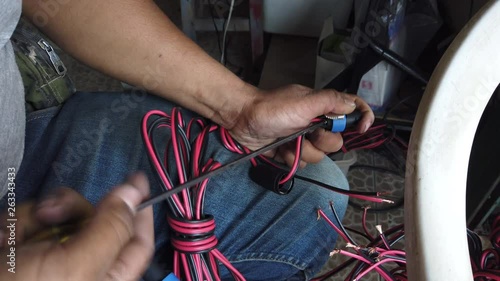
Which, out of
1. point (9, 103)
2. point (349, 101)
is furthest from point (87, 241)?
point (349, 101)

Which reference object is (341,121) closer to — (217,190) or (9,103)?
(217,190)

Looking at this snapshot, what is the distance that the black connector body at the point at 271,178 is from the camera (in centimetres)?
57

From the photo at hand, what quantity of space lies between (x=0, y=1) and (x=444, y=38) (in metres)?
1.01

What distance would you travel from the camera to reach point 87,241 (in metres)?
0.30

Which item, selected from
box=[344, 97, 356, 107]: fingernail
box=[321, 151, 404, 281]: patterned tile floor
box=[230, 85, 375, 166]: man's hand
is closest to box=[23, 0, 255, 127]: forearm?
box=[230, 85, 375, 166]: man's hand

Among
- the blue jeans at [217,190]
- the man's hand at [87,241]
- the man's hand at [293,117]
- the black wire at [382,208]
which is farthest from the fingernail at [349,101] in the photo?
the black wire at [382,208]

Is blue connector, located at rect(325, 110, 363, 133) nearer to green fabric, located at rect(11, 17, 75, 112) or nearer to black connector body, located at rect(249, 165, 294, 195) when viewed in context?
black connector body, located at rect(249, 165, 294, 195)

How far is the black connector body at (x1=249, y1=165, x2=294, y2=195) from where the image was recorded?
567 millimetres

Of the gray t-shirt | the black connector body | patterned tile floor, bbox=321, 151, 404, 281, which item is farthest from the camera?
patterned tile floor, bbox=321, 151, 404, 281

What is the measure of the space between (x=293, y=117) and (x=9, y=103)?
34 centimetres

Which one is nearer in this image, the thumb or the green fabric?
the thumb

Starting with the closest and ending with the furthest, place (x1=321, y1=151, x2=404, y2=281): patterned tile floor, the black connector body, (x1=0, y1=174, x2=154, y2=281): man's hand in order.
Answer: (x1=0, y1=174, x2=154, y2=281): man's hand < the black connector body < (x1=321, y1=151, x2=404, y2=281): patterned tile floor

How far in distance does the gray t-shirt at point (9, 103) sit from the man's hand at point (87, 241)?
0.15m

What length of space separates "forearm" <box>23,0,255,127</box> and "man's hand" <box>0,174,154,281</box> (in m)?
0.24
